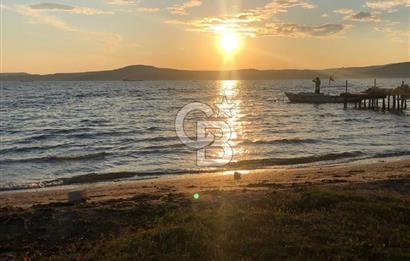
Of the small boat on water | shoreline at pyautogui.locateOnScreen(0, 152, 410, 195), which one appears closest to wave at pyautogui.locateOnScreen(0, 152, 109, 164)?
shoreline at pyautogui.locateOnScreen(0, 152, 410, 195)

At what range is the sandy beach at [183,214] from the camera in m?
8.18

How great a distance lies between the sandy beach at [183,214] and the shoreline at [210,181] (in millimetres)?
47

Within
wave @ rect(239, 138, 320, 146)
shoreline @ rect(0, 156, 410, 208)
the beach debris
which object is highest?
the beach debris

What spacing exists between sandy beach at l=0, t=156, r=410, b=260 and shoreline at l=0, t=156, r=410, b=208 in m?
0.05

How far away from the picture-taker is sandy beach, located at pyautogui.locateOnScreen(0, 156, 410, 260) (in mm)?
8180

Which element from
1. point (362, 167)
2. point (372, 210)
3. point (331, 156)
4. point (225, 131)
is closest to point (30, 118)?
point (225, 131)

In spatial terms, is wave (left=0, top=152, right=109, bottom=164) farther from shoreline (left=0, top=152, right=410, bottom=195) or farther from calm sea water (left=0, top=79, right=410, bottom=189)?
shoreline (left=0, top=152, right=410, bottom=195)

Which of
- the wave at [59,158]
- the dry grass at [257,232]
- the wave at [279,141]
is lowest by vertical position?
the wave at [279,141]

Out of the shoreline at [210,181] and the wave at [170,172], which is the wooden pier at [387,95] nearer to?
the wave at [170,172]

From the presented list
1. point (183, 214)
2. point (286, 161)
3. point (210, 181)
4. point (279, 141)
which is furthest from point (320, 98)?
point (183, 214)

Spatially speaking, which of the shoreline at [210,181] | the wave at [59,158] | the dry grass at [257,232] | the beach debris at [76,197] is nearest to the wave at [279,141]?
the shoreline at [210,181]

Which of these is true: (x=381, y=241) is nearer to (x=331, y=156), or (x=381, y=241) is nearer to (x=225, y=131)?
(x=331, y=156)

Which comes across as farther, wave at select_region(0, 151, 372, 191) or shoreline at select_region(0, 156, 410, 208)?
wave at select_region(0, 151, 372, 191)

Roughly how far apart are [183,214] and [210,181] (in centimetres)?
804
